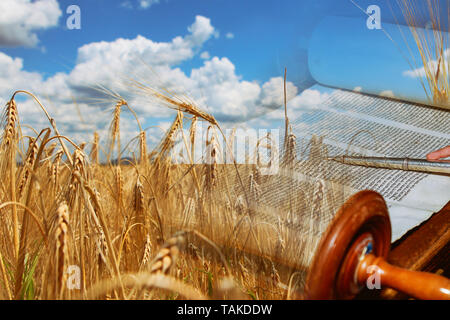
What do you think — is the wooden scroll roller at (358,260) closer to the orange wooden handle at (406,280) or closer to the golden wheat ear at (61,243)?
the orange wooden handle at (406,280)

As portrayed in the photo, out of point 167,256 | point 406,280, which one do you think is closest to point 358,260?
point 406,280

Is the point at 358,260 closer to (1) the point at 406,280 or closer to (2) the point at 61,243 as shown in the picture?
(1) the point at 406,280

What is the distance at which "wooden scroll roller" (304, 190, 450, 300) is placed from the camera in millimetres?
319

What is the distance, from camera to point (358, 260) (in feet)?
1.20

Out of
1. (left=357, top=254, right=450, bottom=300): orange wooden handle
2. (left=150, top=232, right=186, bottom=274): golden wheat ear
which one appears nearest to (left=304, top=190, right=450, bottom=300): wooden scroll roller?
(left=357, top=254, right=450, bottom=300): orange wooden handle

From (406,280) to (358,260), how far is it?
60mm

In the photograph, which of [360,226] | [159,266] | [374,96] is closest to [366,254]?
[360,226]

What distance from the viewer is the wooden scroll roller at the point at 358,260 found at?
0.32 meters

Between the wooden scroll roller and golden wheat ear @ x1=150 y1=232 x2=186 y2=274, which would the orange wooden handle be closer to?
the wooden scroll roller

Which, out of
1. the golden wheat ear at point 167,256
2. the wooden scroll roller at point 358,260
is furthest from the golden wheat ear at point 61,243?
the wooden scroll roller at point 358,260

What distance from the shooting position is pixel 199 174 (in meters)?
0.52

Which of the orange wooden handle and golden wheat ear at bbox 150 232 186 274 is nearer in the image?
golden wheat ear at bbox 150 232 186 274

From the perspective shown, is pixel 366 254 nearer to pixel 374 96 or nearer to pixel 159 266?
pixel 159 266
